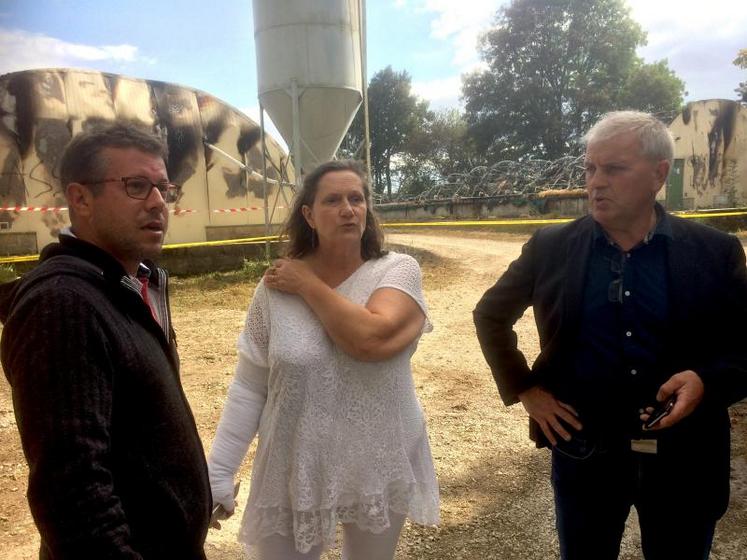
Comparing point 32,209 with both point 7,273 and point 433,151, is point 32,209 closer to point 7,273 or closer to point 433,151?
point 7,273

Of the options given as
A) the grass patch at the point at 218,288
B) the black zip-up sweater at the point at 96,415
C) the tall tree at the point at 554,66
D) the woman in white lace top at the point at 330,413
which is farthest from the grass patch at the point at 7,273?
the tall tree at the point at 554,66

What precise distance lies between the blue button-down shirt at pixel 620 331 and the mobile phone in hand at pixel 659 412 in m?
0.06

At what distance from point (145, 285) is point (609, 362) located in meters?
1.39

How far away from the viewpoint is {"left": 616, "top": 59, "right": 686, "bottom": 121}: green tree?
34281 mm

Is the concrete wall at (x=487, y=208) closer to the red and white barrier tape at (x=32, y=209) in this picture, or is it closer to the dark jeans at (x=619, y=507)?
the red and white barrier tape at (x=32, y=209)

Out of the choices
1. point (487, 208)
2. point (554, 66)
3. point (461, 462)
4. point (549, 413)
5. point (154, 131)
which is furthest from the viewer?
point (554, 66)

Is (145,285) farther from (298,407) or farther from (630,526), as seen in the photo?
(630,526)

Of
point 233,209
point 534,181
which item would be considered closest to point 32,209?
point 233,209

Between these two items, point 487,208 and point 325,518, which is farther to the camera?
point 487,208

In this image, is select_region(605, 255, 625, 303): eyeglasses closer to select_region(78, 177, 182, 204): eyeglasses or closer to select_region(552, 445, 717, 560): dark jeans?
select_region(552, 445, 717, 560): dark jeans

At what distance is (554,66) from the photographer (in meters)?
36.5

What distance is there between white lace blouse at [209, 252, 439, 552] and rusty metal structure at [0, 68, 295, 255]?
8.55m

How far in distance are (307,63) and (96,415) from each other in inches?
347

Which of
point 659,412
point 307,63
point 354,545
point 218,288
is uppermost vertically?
point 307,63
